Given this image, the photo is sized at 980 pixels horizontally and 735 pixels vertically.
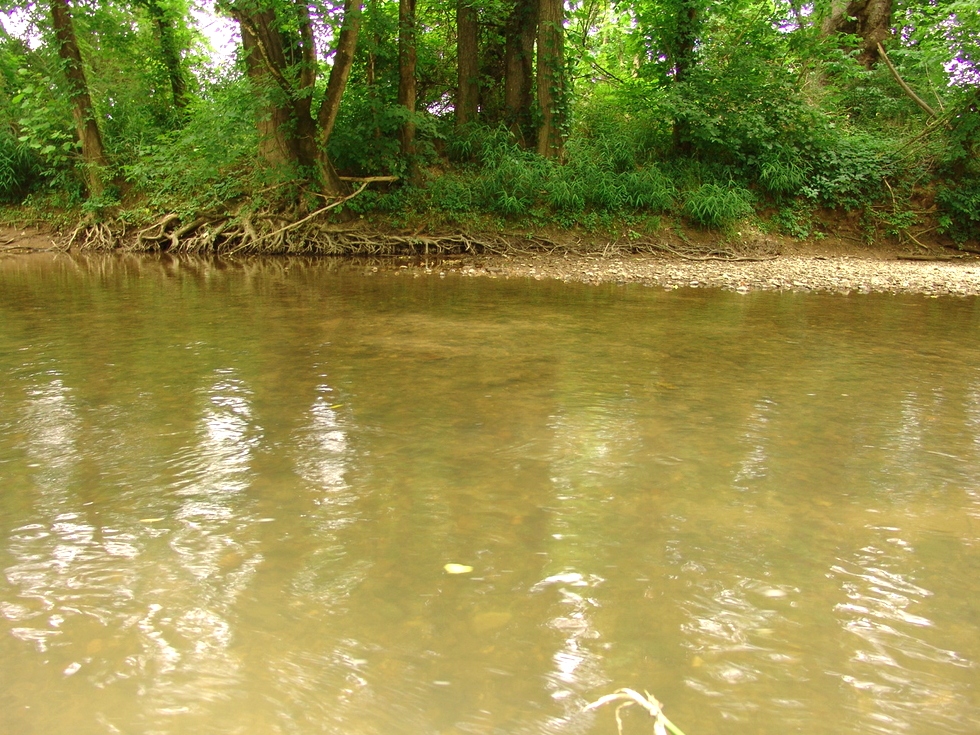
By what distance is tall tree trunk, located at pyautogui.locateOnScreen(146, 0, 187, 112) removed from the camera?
60.8 ft

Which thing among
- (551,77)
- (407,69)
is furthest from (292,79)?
(551,77)

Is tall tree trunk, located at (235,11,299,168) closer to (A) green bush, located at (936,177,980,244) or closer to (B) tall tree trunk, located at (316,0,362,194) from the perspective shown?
(B) tall tree trunk, located at (316,0,362,194)

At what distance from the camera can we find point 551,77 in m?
14.8

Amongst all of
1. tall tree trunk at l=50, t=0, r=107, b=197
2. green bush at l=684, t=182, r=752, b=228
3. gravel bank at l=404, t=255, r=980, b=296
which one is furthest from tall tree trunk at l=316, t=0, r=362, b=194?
green bush at l=684, t=182, r=752, b=228

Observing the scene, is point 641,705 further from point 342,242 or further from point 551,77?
point 551,77

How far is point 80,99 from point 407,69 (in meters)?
8.09

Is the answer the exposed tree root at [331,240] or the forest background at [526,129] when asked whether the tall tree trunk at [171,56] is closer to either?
the forest background at [526,129]

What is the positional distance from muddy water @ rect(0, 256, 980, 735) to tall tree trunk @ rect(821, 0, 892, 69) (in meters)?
15.4

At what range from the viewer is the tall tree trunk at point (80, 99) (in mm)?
15820

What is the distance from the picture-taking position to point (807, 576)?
2736 millimetres

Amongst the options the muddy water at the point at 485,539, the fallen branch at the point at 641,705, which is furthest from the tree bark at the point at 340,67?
the fallen branch at the point at 641,705

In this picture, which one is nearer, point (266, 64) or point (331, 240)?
point (266, 64)

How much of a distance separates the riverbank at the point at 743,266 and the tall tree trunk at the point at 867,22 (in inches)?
266

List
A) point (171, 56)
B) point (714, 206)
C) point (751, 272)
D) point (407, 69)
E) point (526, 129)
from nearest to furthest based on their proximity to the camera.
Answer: point (751, 272) < point (714, 206) < point (407, 69) < point (526, 129) < point (171, 56)
